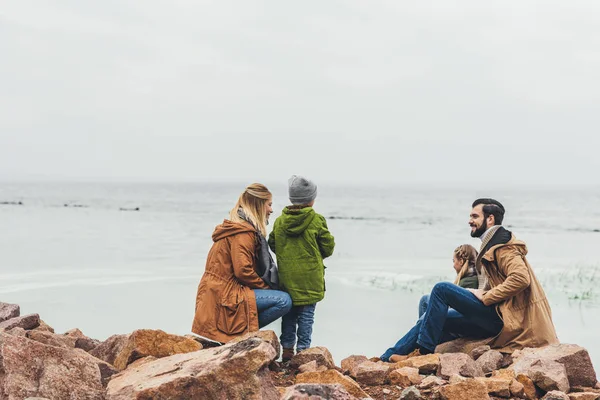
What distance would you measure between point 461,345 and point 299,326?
58.2 inches

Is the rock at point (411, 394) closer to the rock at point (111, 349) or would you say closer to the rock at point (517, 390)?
the rock at point (517, 390)

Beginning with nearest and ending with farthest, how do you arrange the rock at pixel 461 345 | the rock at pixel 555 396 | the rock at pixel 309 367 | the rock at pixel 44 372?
the rock at pixel 44 372 → the rock at pixel 555 396 → the rock at pixel 309 367 → the rock at pixel 461 345

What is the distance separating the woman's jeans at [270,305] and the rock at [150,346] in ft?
2.43

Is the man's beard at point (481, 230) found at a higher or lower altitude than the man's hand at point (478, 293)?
higher

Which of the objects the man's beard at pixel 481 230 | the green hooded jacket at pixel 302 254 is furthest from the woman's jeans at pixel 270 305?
the man's beard at pixel 481 230

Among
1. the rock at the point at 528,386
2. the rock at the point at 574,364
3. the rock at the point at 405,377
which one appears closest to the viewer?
the rock at the point at 528,386

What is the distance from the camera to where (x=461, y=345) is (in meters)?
6.11

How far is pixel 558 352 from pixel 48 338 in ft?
12.0

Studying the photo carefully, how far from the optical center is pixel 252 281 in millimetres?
5586

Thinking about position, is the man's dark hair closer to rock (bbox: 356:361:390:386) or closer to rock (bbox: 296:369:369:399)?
rock (bbox: 356:361:390:386)

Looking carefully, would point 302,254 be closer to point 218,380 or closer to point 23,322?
point 218,380

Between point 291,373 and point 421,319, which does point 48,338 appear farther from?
point 421,319

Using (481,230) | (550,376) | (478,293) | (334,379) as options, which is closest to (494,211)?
(481,230)

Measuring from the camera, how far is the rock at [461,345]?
597 cm
